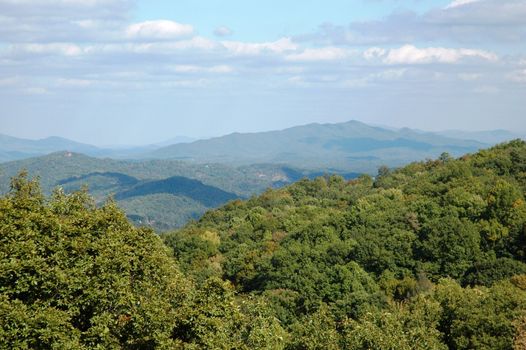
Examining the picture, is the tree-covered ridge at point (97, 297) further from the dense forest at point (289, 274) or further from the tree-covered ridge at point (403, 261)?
the tree-covered ridge at point (403, 261)

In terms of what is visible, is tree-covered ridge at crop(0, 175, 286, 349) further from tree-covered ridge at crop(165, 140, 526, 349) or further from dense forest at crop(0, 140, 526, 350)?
tree-covered ridge at crop(165, 140, 526, 349)

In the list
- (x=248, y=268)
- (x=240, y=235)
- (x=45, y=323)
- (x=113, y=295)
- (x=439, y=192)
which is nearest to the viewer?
(x=45, y=323)

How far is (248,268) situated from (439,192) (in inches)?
855

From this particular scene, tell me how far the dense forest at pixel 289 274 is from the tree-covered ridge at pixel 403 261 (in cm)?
12

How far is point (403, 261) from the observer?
51781 millimetres

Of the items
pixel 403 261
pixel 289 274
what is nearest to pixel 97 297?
pixel 289 274

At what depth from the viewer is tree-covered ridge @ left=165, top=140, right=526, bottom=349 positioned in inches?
1115

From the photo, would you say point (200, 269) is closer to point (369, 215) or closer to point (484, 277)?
point (369, 215)

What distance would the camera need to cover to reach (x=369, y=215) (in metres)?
62.5

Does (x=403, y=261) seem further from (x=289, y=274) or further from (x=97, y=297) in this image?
(x=97, y=297)

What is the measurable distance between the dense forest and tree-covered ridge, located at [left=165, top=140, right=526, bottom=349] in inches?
4.6

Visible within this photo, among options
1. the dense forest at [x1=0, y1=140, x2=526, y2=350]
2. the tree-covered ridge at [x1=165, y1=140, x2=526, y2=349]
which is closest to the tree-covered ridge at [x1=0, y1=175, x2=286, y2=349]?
the dense forest at [x1=0, y1=140, x2=526, y2=350]

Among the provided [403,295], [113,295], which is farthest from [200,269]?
[113,295]

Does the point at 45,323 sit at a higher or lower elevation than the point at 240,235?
higher
